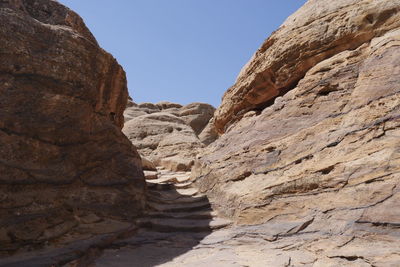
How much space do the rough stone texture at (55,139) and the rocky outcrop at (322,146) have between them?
149 inches

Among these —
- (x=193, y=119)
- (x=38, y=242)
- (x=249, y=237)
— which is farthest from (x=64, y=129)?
(x=193, y=119)

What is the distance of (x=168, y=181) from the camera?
632 inches

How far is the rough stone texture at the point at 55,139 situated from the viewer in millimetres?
7926

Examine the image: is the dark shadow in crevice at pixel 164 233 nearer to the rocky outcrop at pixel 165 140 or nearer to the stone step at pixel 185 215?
the stone step at pixel 185 215

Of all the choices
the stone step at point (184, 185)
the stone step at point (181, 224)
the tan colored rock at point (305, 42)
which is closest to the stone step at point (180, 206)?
the stone step at point (181, 224)

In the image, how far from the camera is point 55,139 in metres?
9.14

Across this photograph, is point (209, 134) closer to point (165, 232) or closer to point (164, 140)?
point (164, 140)

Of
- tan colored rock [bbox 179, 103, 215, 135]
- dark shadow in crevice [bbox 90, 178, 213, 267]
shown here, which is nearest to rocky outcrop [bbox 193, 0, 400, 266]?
dark shadow in crevice [bbox 90, 178, 213, 267]

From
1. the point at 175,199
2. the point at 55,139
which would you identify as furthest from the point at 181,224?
the point at 55,139

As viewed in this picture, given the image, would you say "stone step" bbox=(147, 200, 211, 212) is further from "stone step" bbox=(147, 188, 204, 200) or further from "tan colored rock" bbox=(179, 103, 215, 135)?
"tan colored rock" bbox=(179, 103, 215, 135)

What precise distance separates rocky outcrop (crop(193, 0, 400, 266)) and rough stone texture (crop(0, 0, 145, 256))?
3.79 metres

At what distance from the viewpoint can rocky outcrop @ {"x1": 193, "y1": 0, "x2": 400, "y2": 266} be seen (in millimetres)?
6355

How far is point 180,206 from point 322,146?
5.32 m

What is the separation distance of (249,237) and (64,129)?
20.0 ft
